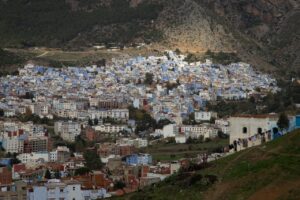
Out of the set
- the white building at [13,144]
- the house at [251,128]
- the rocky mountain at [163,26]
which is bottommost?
the white building at [13,144]

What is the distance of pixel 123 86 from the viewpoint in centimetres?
7625

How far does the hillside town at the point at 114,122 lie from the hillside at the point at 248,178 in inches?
159

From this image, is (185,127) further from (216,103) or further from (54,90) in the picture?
(54,90)

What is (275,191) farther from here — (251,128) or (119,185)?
(119,185)

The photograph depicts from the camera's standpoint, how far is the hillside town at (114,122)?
3272 cm

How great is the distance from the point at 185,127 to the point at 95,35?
3125 cm

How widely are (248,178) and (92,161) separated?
25.0m

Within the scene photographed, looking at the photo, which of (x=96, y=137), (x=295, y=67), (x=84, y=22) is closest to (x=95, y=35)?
(x=84, y=22)

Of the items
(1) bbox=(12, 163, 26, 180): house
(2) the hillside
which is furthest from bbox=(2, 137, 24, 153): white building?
(2) the hillside

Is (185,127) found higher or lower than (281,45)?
lower

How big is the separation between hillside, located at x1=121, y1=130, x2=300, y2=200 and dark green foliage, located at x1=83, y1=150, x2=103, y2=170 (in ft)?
70.0

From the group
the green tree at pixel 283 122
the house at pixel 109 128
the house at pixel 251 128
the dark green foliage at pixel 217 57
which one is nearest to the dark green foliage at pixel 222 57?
the dark green foliage at pixel 217 57

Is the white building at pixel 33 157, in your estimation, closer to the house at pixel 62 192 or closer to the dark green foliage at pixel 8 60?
the house at pixel 62 192

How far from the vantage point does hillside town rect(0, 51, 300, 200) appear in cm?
3272
